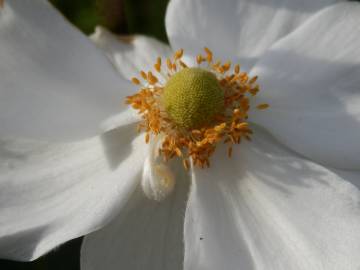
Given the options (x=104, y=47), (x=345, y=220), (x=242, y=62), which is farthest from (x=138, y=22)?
(x=345, y=220)

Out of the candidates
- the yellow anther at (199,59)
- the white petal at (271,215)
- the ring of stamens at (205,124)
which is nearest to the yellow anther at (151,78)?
the ring of stamens at (205,124)

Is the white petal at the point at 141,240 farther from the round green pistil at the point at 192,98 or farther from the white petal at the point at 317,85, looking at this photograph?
the white petal at the point at 317,85

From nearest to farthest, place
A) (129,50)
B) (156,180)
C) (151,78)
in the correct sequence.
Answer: (156,180) → (151,78) → (129,50)

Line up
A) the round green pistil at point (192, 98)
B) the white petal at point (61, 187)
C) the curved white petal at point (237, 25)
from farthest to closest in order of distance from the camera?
the curved white petal at point (237, 25) → the round green pistil at point (192, 98) → the white petal at point (61, 187)

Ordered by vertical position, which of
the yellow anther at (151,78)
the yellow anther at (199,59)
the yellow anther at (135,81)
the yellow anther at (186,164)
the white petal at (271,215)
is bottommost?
the white petal at (271,215)

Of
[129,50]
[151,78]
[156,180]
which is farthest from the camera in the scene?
[129,50]

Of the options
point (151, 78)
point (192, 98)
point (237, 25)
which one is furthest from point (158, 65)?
point (237, 25)

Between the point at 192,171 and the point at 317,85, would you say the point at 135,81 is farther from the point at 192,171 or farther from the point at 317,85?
the point at 317,85
